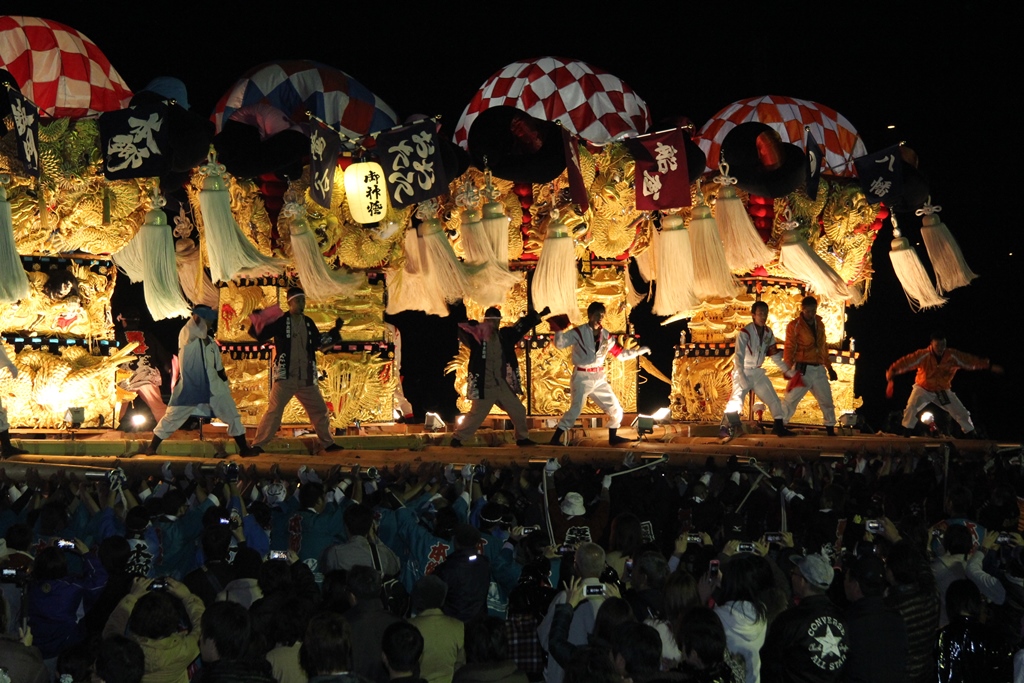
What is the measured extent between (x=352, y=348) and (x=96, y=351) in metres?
2.94

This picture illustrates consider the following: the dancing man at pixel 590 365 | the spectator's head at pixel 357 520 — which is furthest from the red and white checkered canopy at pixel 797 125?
the spectator's head at pixel 357 520

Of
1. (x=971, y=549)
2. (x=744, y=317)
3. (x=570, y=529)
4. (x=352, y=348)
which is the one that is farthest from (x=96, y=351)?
(x=971, y=549)

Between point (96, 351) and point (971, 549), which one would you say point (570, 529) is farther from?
point (96, 351)

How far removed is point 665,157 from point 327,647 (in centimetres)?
1114

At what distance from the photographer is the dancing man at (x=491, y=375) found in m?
13.7

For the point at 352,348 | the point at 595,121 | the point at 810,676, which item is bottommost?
the point at 810,676

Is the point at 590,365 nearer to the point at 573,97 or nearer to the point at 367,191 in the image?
the point at 367,191

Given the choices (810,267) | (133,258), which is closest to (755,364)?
(810,267)

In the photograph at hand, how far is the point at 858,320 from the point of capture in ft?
64.8

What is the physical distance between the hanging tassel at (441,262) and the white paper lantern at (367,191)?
0.48 m

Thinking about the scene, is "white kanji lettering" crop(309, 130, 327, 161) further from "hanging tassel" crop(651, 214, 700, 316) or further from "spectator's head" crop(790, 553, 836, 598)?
"spectator's head" crop(790, 553, 836, 598)

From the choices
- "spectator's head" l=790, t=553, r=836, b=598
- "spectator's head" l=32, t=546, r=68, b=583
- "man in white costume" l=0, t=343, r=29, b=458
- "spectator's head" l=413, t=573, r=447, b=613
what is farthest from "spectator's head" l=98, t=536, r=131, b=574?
"man in white costume" l=0, t=343, r=29, b=458

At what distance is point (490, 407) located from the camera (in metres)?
13.8

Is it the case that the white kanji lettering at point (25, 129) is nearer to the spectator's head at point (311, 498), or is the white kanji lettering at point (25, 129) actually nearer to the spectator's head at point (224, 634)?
the spectator's head at point (311, 498)
